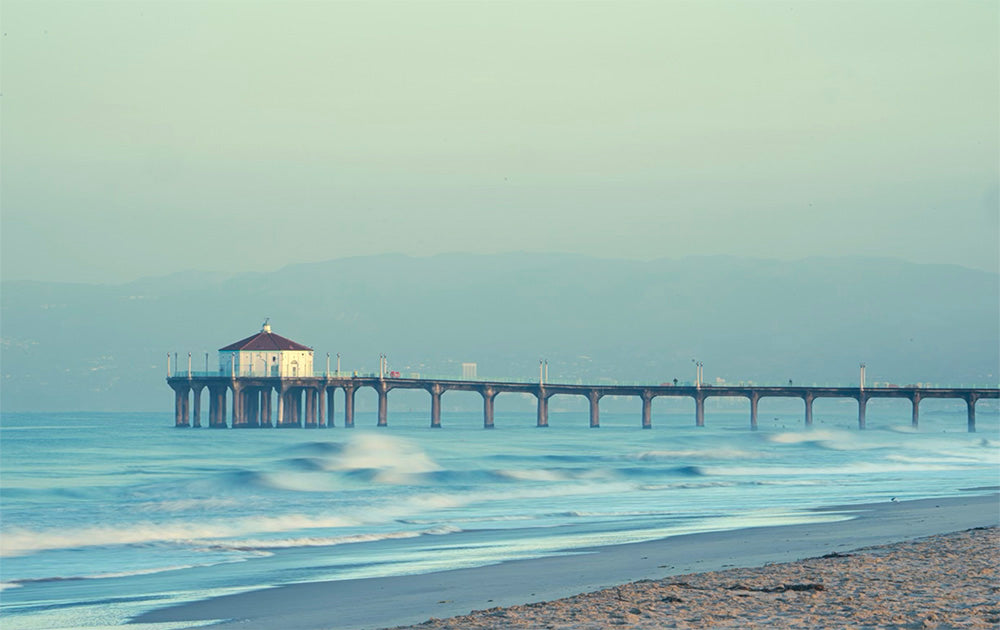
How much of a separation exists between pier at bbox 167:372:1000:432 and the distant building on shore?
1.56 m

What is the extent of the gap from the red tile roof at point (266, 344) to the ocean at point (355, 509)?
56462mm

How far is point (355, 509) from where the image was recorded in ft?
91.4

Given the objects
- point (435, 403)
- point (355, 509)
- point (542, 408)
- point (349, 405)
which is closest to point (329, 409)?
point (349, 405)

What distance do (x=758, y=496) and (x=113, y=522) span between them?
51.3 feet

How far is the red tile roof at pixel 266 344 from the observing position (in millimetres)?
120500

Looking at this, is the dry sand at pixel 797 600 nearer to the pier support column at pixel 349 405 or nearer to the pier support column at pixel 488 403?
the pier support column at pixel 488 403

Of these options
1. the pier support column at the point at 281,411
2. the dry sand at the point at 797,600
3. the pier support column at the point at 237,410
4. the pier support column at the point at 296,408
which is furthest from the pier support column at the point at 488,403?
the dry sand at the point at 797,600

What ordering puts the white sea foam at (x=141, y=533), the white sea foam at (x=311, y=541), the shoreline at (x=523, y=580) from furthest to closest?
the white sea foam at (x=141, y=533) → the white sea foam at (x=311, y=541) → the shoreline at (x=523, y=580)

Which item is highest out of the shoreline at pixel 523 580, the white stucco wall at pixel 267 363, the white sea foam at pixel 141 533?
the white stucco wall at pixel 267 363

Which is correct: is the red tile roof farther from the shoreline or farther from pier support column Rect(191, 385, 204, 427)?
the shoreline

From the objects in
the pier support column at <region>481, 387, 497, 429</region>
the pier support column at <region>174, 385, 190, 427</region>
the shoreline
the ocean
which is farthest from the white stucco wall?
the shoreline

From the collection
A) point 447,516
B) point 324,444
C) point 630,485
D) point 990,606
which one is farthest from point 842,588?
point 324,444

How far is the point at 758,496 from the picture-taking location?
31.2m

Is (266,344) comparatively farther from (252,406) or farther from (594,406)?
(594,406)
